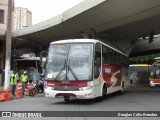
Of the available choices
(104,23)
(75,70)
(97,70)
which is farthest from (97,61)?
(104,23)

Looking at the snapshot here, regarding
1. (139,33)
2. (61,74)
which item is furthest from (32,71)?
(61,74)

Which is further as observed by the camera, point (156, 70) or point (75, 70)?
point (156, 70)

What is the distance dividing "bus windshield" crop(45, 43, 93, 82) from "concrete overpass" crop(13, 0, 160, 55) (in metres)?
8.65

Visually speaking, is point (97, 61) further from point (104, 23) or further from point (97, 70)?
point (104, 23)

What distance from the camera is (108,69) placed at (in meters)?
22.0

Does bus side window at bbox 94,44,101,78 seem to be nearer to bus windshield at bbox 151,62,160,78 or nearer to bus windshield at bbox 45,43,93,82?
bus windshield at bbox 45,43,93,82

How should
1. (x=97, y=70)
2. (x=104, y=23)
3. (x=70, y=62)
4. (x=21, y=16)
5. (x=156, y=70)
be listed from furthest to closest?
1. (x=21, y=16)
2. (x=156, y=70)
3. (x=104, y=23)
4. (x=97, y=70)
5. (x=70, y=62)

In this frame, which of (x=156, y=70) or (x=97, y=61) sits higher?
(x=156, y=70)

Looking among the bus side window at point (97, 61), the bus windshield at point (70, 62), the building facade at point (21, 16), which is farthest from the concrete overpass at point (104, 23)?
the building facade at point (21, 16)

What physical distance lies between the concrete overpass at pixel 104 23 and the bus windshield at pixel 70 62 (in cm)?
865

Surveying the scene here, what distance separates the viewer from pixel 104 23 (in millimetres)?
34938

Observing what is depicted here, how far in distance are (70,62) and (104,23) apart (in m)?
16.9

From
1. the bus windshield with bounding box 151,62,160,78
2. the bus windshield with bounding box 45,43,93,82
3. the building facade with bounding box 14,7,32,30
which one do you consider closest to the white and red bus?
the bus windshield with bounding box 45,43,93,82

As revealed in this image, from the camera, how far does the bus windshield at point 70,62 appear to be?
18.3 meters
